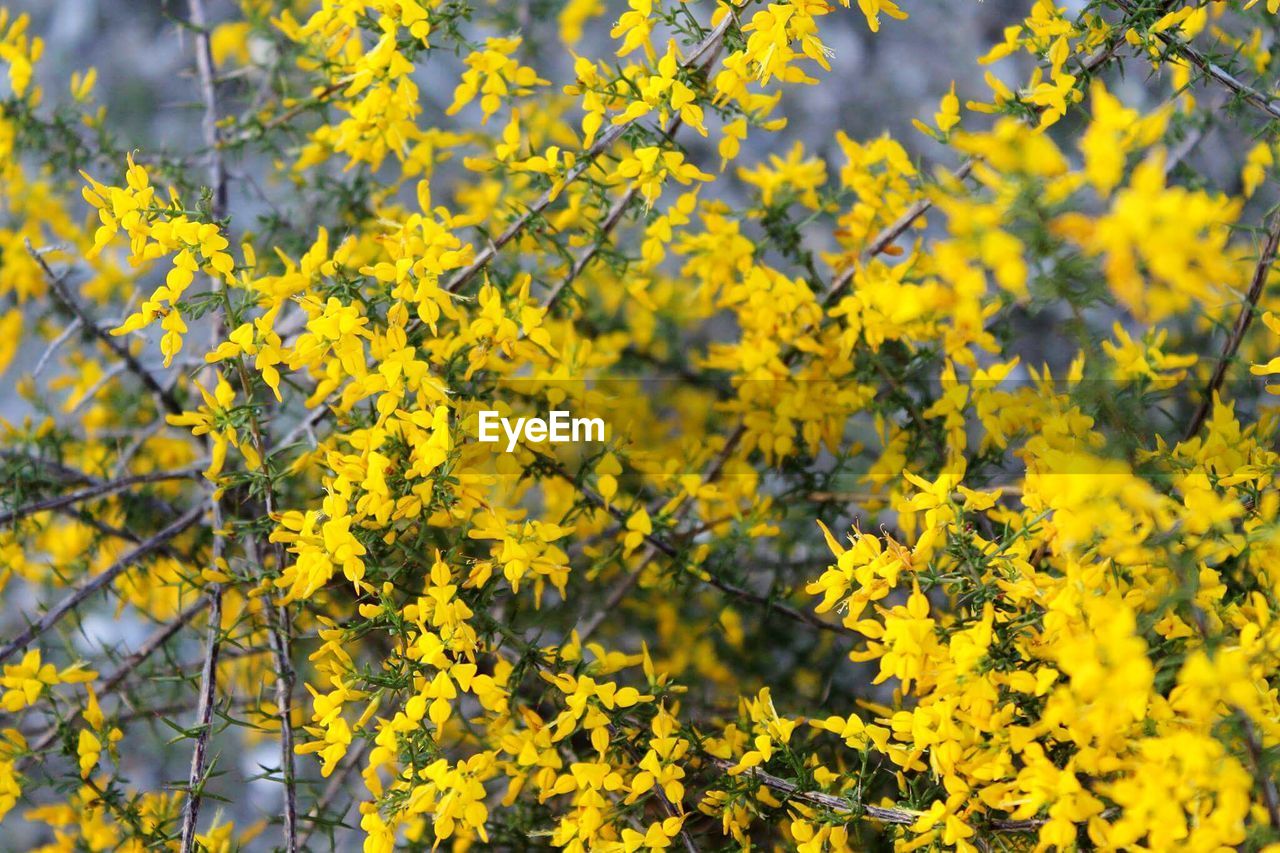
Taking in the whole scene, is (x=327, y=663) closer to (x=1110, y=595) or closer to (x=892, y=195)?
(x=1110, y=595)

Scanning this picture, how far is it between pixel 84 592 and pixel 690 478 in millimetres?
824

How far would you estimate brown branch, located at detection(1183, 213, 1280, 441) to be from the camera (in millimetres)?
1260

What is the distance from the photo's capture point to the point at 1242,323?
1.34 m

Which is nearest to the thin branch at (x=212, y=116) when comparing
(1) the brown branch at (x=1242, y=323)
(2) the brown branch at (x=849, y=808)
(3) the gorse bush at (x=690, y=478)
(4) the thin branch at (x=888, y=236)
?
(3) the gorse bush at (x=690, y=478)

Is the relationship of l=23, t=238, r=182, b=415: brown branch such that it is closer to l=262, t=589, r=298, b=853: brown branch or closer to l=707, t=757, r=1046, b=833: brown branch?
l=262, t=589, r=298, b=853: brown branch

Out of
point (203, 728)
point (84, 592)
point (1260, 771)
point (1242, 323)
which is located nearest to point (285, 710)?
point (203, 728)

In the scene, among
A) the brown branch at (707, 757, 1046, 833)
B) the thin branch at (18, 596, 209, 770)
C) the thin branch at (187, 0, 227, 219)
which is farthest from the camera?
the thin branch at (187, 0, 227, 219)

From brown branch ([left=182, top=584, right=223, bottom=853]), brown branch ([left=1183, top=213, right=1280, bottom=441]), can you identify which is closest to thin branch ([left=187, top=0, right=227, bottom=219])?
brown branch ([left=182, top=584, right=223, bottom=853])

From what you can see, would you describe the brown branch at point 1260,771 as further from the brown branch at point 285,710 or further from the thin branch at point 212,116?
the thin branch at point 212,116

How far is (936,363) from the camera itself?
1869 millimetres

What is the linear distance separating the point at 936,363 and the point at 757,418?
0.41 m

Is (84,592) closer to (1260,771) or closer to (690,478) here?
(690,478)


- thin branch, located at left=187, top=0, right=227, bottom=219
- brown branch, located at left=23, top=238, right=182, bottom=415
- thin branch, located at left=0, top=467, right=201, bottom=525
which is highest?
thin branch, located at left=187, top=0, right=227, bottom=219

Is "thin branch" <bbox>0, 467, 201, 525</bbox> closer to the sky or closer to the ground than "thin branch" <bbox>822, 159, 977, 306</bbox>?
closer to the ground
